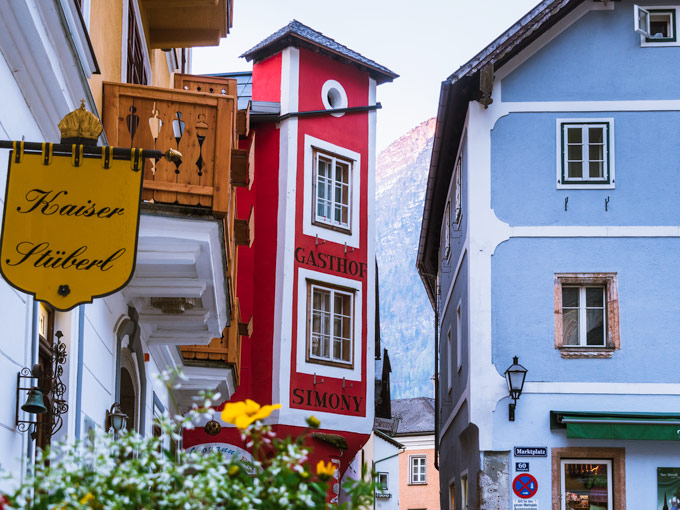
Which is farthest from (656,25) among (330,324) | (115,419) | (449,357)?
(115,419)

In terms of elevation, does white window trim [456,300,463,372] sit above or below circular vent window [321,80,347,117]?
below

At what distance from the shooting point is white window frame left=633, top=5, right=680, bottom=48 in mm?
19188

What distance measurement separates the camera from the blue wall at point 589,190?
18703 mm

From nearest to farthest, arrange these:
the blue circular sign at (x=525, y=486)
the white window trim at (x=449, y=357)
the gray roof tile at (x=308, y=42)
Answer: the blue circular sign at (x=525, y=486)
the gray roof tile at (x=308, y=42)
the white window trim at (x=449, y=357)

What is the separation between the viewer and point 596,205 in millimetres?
18734

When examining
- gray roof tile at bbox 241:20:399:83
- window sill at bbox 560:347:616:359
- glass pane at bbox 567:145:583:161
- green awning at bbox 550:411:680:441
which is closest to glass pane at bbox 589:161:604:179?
glass pane at bbox 567:145:583:161

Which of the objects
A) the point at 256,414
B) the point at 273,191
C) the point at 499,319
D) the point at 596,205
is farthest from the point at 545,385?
the point at 256,414

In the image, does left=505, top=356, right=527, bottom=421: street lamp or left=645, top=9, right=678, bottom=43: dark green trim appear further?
left=645, top=9, right=678, bottom=43: dark green trim

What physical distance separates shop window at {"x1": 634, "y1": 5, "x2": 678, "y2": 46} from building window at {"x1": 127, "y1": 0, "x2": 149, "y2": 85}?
9.26 metres

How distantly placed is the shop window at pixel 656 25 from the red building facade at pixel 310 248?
6.39 meters

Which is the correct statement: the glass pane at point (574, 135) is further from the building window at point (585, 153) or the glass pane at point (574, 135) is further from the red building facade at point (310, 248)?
the red building facade at point (310, 248)

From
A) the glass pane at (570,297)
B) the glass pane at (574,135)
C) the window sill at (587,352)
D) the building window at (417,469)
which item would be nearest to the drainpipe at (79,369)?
the window sill at (587,352)

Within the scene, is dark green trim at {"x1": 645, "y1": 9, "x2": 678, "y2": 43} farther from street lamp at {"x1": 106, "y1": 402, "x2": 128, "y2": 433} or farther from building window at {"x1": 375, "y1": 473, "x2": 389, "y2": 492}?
street lamp at {"x1": 106, "y1": 402, "x2": 128, "y2": 433}

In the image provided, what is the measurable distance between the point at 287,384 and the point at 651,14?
9.00 metres
